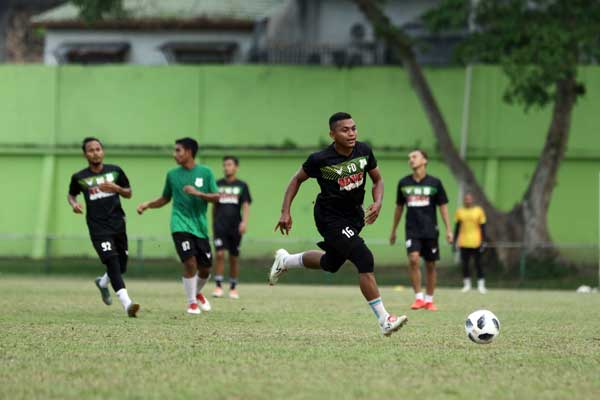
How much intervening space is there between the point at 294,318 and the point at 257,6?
29397mm

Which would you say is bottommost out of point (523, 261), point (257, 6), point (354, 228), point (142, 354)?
point (523, 261)

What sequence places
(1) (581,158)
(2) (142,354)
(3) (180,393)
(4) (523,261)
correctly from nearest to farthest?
(3) (180,393)
(2) (142,354)
(4) (523,261)
(1) (581,158)

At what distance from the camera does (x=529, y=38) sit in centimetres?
2925

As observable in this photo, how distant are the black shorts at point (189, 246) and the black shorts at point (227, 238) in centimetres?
561

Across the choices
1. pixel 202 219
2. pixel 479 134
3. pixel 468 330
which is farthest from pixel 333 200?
pixel 479 134

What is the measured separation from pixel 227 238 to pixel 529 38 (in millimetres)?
11785

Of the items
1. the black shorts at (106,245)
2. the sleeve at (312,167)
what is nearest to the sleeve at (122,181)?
the black shorts at (106,245)

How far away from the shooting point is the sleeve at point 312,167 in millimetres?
11422

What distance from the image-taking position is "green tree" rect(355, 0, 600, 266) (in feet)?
93.5

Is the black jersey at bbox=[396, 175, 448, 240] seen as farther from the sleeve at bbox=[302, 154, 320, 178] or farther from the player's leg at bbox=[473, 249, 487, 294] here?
the player's leg at bbox=[473, 249, 487, 294]

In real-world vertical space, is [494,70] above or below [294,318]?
above

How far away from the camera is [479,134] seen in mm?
35375

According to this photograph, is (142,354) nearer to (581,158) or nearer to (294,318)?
(294,318)

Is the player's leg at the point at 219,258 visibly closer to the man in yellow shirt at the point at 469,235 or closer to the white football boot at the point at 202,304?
the white football boot at the point at 202,304
